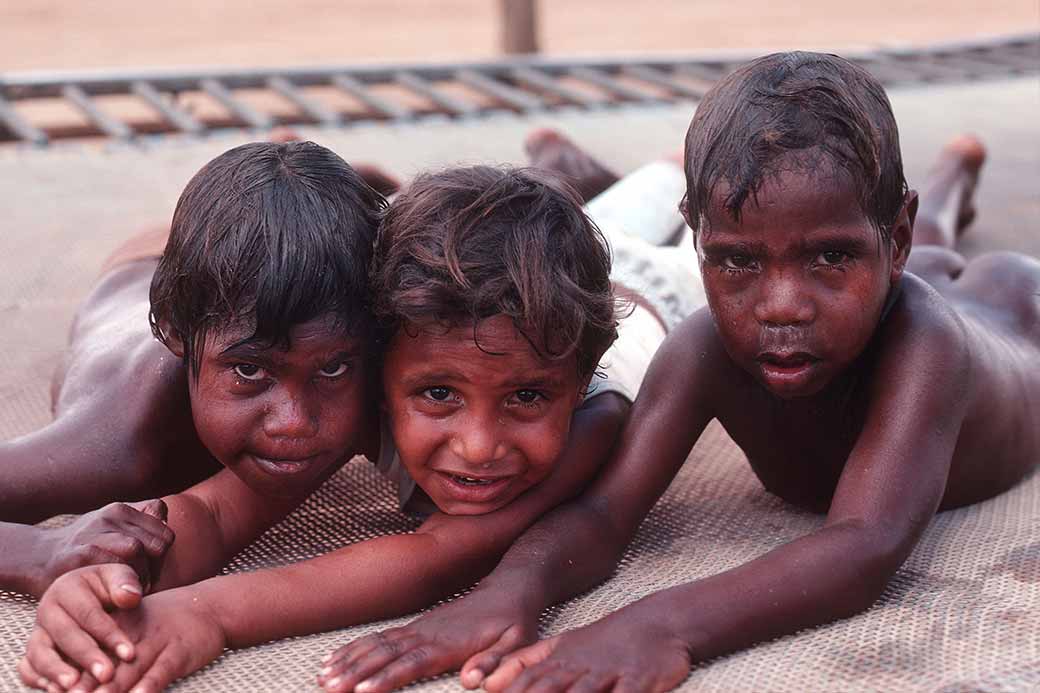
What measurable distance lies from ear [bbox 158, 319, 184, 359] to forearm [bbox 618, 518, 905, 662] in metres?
0.69

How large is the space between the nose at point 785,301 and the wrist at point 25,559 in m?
0.89

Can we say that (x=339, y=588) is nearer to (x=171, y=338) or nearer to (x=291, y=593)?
(x=291, y=593)

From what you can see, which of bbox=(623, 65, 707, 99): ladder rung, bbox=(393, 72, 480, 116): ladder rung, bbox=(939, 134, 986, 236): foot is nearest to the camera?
bbox=(939, 134, 986, 236): foot

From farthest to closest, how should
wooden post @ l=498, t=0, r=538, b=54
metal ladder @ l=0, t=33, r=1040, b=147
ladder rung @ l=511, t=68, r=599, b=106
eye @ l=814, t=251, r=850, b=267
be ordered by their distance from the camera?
wooden post @ l=498, t=0, r=538, b=54 → ladder rung @ l=511, t=68, r=599, b=106 → metal ladder @ l=0, t=33, r=1040, b=147 → eye @ l=814, t=251, r=850, b=267

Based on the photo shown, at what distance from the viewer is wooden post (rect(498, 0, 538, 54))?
640 centimetres

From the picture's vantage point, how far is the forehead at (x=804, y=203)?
1.61m

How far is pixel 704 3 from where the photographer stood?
10508mm

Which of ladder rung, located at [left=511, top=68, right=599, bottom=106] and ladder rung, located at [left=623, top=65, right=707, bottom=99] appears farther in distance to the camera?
ladder rung, located at [left=623, top=65, right=707, bottom=99]

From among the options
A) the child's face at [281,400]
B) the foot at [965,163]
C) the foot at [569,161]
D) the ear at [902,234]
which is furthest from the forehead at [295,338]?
the foot at [965,163]

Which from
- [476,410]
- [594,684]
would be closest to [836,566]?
[594,684]

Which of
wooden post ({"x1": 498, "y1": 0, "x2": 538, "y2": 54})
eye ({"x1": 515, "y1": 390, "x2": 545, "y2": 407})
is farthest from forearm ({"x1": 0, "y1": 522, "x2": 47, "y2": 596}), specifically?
wooden post ({"x1": 498, "y1": 0, "x2": 538, "y2": 54})

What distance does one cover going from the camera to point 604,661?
57.1 inches

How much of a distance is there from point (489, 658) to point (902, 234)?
2.39 ft

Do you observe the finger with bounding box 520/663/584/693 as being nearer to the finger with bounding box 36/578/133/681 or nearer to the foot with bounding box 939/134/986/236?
the finger with bounding box 36/578/133/681
